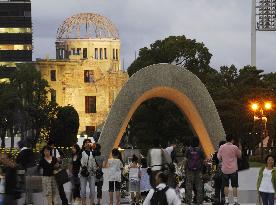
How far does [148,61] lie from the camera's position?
237 feet

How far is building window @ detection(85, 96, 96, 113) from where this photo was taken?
120m

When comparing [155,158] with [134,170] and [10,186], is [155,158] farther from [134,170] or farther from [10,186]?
[10,186]

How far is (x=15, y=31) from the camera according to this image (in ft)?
403

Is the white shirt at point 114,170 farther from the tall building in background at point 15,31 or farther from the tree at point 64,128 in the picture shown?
the tall building in background at point 15,31

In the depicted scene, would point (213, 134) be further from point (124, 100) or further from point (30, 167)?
point (30, 167)

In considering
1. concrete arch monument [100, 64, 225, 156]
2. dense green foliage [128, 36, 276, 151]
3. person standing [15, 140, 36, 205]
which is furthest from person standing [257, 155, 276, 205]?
dense green foliage [128, 36, 276, 151]

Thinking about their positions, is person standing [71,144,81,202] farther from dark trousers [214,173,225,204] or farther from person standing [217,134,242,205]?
person standing [217,134,242,205]

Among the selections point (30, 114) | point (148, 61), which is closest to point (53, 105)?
point (30, 114)

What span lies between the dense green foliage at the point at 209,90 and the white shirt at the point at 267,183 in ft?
150

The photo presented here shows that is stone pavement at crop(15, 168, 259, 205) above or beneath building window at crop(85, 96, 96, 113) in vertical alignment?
beneath

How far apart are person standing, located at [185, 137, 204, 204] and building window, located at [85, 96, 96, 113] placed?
9762 cm

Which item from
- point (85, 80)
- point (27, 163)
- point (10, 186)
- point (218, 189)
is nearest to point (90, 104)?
point (85, 80)

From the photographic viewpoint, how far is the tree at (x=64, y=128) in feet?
274

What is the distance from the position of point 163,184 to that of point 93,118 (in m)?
108
